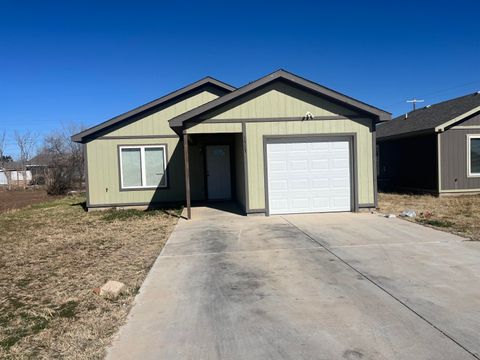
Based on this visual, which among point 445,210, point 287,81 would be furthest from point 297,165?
point 445,210

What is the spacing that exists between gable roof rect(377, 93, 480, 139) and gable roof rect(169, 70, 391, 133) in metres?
5.44

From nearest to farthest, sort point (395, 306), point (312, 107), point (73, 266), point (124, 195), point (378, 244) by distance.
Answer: point (395, 306)
point (73, 266)
point (378, 244)
point (312, 107)
point (124, 195)

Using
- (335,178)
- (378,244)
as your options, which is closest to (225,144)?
(335,178)

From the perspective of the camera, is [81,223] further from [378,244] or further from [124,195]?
[378,244]

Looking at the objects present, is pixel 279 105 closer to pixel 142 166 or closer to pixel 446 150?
pixel 142 166

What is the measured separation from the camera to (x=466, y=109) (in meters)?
15.2

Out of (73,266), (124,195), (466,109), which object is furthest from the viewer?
(466,109)

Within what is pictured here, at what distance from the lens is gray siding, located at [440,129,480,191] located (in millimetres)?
15117

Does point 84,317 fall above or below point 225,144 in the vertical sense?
below

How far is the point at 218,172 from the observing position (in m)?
15.3

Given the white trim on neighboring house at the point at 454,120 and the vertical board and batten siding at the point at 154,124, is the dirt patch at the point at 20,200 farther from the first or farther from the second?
the white trim on neighboring house at the point at 454,120

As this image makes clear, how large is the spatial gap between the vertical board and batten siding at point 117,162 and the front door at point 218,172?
3.86 ft

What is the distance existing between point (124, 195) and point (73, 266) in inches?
314

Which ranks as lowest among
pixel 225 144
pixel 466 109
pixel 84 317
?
pixel 84 317
